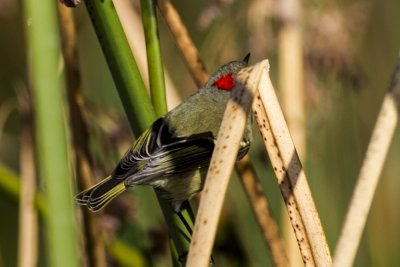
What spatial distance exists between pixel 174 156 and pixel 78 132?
0.29 m

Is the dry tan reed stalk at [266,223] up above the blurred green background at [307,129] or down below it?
below

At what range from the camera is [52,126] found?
0.69m

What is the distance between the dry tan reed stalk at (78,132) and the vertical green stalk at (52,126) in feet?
2.74

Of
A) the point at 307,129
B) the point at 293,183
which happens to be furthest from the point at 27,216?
the point at 307,129

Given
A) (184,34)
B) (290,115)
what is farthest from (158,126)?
(290,115)

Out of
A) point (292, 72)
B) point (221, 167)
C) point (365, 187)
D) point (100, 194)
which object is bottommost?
point (365, 187)

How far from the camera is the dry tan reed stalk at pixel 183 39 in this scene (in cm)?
135

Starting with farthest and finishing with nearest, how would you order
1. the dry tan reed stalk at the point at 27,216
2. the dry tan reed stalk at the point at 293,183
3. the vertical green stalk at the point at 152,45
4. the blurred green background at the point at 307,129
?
the blurred green background at the point at 307,129, the dry tan reed stalk at the point at 27,216, the vertical green stalk at the point at 152,45, the dry tan reed stalk at the point at 293,183

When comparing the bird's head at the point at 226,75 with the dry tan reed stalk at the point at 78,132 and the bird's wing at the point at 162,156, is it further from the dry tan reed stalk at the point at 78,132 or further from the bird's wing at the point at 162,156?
the dry tan reed stalk at the point at 78,132

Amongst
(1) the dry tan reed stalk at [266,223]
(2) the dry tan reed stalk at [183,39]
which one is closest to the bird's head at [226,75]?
(2) the dry tan reed stalk at [183,39]

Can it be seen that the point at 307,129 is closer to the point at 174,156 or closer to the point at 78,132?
the point at 174,156

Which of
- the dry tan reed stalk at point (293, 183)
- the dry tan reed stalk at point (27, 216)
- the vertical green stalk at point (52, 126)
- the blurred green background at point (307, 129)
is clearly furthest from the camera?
the blurred green background at point (307, 129)

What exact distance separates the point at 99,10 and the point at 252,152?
3.85 ft

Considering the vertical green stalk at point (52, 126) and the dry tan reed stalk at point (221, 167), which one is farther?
the dry tan reed stalk at point (221, 167)
